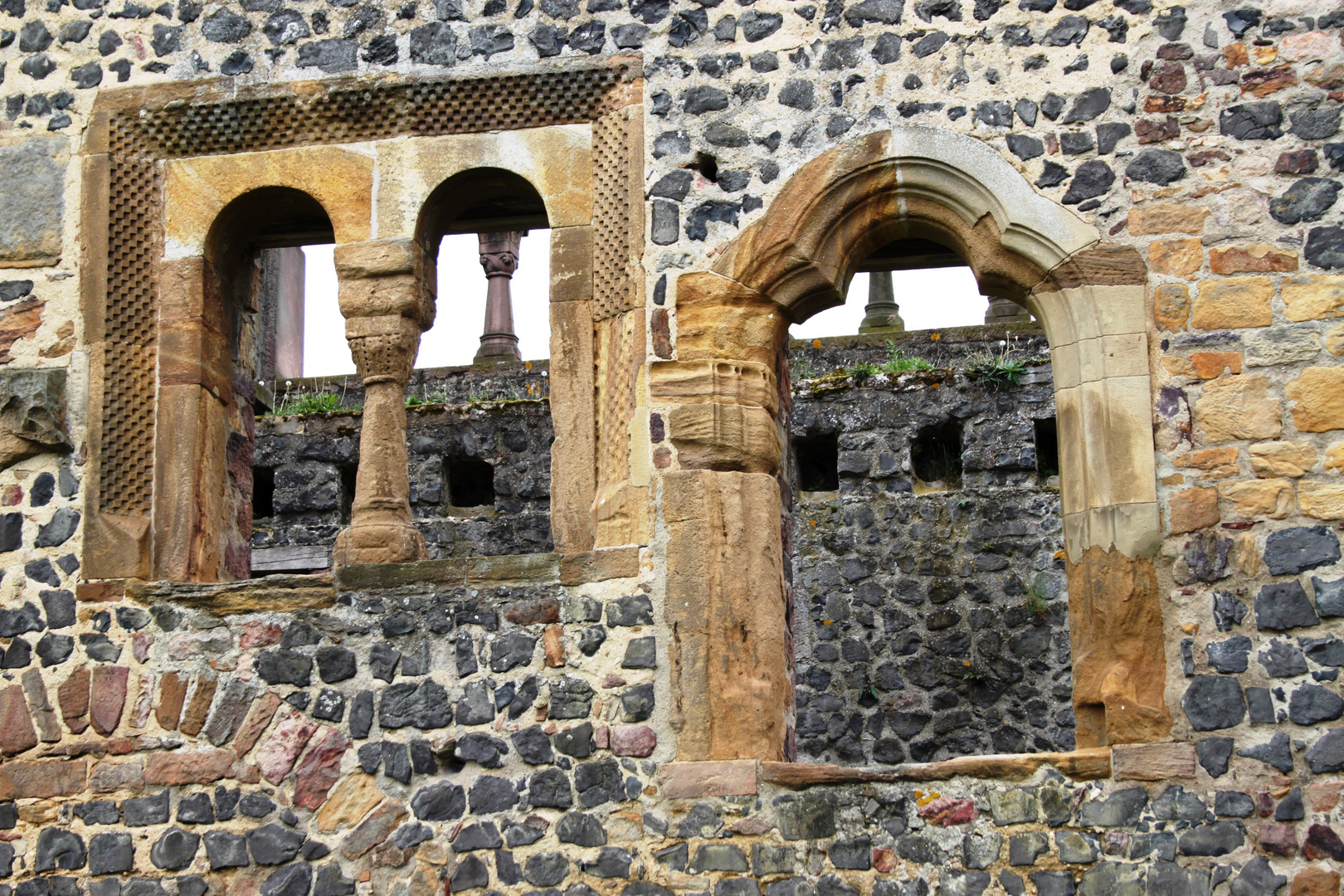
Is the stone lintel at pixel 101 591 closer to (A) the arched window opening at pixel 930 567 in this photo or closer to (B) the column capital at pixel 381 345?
(B) the column capital at pixel 381 345

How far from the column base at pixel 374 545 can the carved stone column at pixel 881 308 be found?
7267mm

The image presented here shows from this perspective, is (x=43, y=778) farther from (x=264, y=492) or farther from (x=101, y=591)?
(x=264, y=492)

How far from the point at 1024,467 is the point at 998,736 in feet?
5.54

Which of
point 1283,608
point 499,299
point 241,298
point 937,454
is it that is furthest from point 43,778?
point 499,299

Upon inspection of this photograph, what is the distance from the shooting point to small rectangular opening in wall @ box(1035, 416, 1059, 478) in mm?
11422

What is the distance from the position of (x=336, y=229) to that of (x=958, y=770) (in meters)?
3.41

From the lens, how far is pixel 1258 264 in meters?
6.85

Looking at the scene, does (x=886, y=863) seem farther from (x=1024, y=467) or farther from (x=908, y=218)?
(x=1024, y=467)

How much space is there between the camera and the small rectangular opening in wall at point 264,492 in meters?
12.1

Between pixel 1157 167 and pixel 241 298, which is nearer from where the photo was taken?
pixel 1157 167

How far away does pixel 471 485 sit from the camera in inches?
481

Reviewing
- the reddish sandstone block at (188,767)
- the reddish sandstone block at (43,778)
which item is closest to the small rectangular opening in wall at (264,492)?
the reddish sandstone block at (43,778)

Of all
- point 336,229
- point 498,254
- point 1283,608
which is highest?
point 498,254

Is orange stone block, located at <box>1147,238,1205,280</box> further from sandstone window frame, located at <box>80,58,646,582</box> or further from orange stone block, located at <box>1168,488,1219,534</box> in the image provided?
sandstone window frame, located at <box>80,58,646,582</box>
